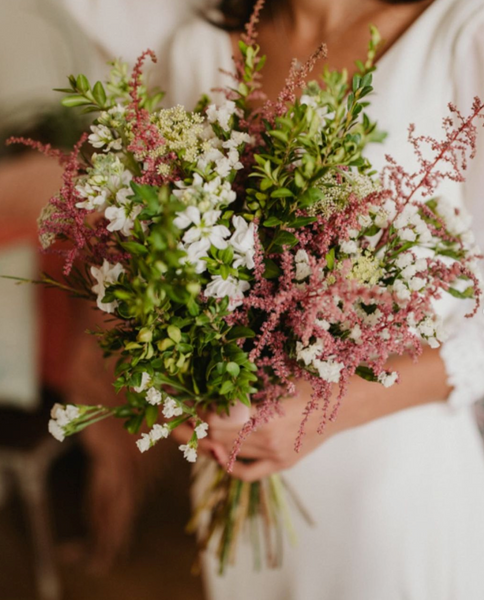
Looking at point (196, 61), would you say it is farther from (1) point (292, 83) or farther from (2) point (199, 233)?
(2) point (199, 233)

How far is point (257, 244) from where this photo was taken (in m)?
0.59

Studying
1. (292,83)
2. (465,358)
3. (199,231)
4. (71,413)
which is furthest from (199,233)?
(465,358)

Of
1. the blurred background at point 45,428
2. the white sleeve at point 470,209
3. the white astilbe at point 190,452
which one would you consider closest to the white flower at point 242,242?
the white astilbe at point 190,452

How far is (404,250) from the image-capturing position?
64 centimetres

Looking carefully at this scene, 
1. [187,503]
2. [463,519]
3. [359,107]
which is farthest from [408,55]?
[187,503]

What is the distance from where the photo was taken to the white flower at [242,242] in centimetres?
59

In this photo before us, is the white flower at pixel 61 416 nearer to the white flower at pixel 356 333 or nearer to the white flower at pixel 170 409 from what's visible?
the white flower at pixel 170 409

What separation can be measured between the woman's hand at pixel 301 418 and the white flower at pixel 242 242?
288mm

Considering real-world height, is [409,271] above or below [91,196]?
below

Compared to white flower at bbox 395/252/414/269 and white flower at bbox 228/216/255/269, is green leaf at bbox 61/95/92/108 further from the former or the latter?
white flower at bbox 395/252/414/269

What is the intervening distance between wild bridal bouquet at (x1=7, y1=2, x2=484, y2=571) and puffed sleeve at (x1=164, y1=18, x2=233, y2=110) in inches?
17.9

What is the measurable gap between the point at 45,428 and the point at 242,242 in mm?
1443

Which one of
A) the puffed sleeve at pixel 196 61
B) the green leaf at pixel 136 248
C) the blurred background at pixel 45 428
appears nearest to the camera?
the green leaf at pixel 136 248

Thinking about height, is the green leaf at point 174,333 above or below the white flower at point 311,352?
above
